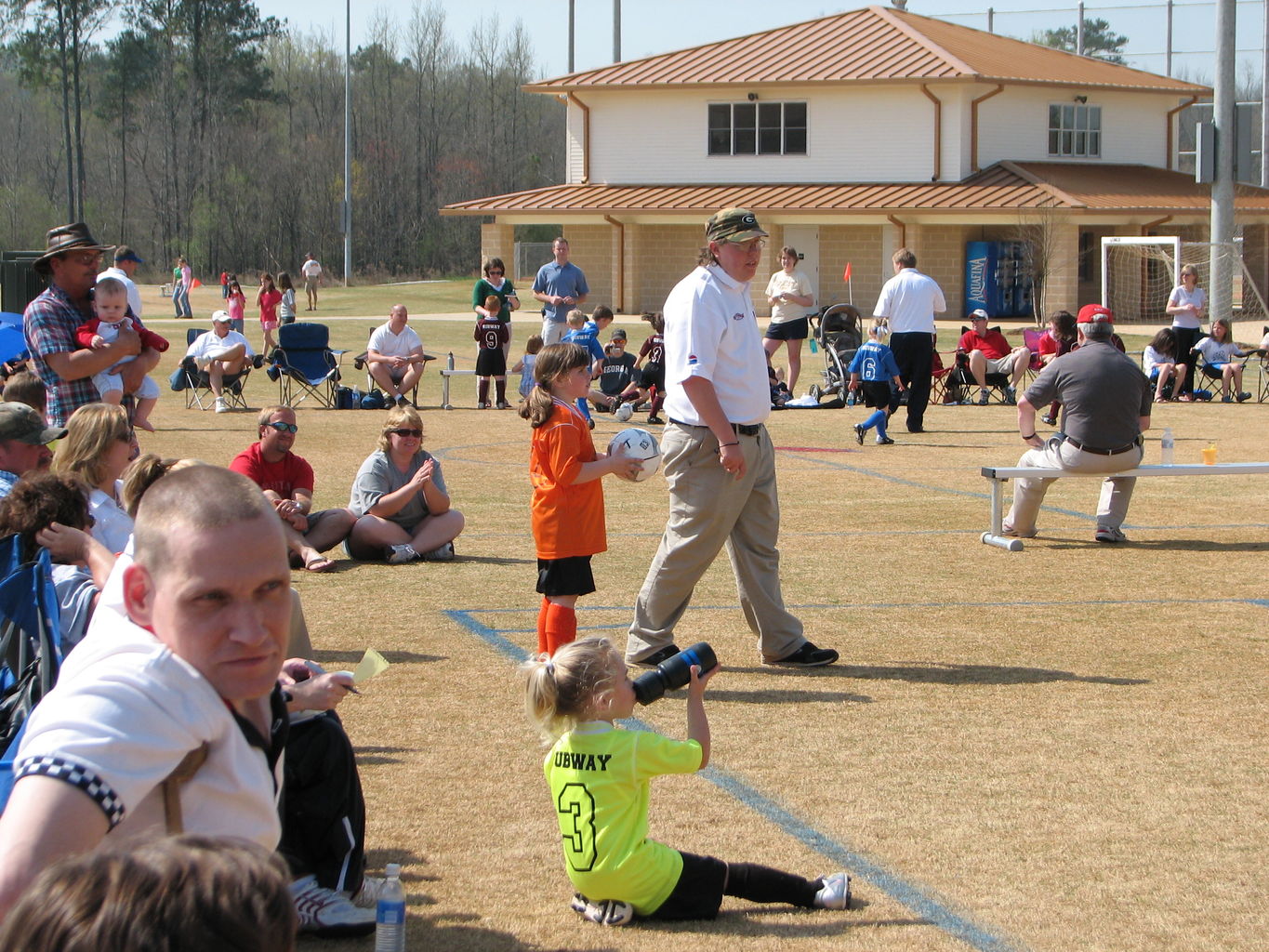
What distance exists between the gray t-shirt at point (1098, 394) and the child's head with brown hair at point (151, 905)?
31.3ft

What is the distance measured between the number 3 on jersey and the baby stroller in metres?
18.1

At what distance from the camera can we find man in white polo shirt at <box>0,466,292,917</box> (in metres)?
2.14

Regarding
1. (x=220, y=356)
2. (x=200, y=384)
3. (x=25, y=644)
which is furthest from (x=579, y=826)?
(x=200, y=384)

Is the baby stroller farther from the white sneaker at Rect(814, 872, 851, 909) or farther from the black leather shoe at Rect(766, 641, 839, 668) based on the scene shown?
the white sneaker at Rect(814, 872, 851, 909)

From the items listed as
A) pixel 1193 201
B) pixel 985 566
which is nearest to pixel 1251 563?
pixel 985 566

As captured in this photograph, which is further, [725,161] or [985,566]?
[725,161]

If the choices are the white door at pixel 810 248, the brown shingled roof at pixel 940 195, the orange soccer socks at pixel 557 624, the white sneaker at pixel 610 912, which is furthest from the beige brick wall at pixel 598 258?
the white sneaker at pixel 610 912

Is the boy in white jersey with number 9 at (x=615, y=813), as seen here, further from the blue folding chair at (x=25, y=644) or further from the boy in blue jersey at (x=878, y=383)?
the boy in blue jersey at (x=878, y=383)

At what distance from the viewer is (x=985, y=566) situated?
1009 cm

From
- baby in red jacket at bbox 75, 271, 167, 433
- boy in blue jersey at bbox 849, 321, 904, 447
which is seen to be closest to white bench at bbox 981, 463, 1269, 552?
baby in red jacket at bbox 75, 271, 167, 433

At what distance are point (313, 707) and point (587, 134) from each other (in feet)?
148

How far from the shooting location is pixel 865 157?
44125mm

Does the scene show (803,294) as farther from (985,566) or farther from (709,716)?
(709,716)

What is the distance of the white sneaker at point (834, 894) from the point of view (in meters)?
4.44
